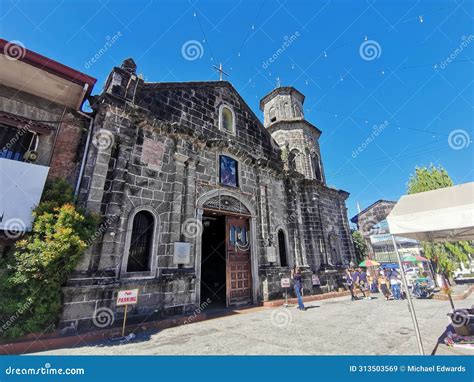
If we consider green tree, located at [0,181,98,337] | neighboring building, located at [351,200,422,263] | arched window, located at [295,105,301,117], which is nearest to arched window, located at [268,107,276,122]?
arched window, located at [295,105,301,117]

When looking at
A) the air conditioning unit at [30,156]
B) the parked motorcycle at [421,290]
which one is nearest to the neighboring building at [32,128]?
the air conditioning unit at [30,156]

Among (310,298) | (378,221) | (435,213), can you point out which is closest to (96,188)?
(435,213)

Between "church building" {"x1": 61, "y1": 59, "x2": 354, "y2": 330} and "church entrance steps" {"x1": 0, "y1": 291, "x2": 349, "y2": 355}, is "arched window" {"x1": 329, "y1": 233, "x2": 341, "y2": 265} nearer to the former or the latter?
"church building" {"x1": 61, "y1": 59, "x2": 354, "y2": 330}

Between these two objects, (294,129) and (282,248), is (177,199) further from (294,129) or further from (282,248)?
(294,129)

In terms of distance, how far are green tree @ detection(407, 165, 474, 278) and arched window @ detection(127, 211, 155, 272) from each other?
17107 mm

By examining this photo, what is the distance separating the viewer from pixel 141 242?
7.39 metres

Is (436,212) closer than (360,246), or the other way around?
(436,212)

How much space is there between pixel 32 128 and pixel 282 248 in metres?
11.2

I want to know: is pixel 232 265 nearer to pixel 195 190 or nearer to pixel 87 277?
pixel 195 190

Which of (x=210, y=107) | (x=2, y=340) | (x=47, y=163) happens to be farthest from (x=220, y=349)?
(x=210, y=107)

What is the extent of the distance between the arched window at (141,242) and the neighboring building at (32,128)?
228cm

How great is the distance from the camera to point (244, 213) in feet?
34.5

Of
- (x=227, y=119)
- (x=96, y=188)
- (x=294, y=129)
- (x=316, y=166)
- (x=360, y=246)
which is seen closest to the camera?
(x=96, y=188)

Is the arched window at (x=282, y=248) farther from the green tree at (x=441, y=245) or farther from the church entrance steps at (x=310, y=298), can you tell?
the green tree at (x=441, y=245)
